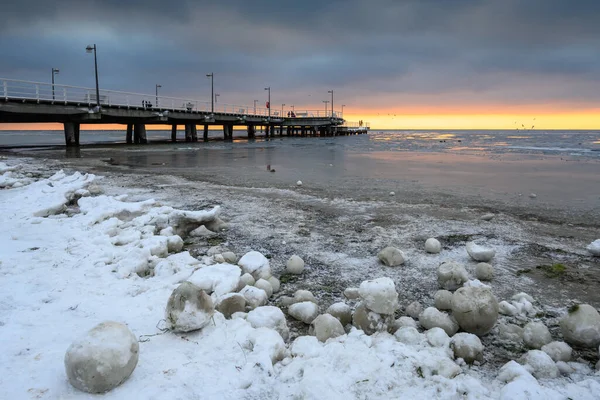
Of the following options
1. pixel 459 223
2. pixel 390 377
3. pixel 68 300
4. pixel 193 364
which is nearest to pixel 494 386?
pixel 390 377

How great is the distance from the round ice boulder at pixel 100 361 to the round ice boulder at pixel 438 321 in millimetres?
2069

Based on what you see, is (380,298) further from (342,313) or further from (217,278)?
(217,278)

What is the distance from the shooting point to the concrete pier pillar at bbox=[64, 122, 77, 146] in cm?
3216

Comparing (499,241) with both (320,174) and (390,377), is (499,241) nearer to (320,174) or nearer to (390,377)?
(390,377)

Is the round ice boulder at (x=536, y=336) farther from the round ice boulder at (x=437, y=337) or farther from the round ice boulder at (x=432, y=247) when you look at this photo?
the round ice boulder at (x=432, y=247)

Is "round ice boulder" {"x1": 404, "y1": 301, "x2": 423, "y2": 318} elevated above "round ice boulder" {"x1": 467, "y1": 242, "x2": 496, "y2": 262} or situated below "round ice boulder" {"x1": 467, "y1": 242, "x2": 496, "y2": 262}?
below

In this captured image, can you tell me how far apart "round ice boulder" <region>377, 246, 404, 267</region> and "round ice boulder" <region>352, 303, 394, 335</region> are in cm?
147

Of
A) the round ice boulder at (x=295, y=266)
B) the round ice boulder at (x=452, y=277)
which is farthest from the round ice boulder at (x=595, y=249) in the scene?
the round ice boulder at (x=295, y=266)

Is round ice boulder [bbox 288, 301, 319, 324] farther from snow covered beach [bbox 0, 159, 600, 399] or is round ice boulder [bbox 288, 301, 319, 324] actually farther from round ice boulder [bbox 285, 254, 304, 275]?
round ice boulder [bbox 285, 254, 304, 275]

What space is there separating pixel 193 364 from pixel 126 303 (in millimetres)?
1067

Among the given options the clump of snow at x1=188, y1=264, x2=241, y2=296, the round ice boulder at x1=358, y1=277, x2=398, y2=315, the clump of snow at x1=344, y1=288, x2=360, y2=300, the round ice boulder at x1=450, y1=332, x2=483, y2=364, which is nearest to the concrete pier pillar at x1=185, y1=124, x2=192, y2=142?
the clump of snow at x1=188, y1=264, x2=241, y2=296

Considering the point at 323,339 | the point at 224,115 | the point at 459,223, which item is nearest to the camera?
the point at 323,339

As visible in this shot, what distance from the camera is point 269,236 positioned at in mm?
5543

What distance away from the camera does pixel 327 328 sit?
9.00ft
